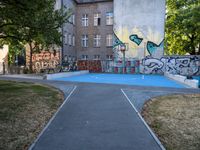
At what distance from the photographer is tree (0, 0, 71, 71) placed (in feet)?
39.9

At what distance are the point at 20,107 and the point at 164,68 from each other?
30.8 metres

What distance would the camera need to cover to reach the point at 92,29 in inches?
1770

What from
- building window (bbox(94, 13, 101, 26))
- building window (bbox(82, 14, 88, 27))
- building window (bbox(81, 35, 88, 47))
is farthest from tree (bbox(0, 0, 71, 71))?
building window (bbox(82, 14, 88, 27))

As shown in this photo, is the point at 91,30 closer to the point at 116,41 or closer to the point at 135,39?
the point at 116,41

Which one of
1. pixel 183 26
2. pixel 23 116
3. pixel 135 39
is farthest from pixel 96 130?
pixel 183 26

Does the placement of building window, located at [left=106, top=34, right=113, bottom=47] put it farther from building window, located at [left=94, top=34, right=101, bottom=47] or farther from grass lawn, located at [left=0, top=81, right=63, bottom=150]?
grass lawn, located at [left=0, top=81, right=63, bottom=150]

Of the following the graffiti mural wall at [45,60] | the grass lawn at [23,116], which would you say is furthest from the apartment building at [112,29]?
the grass lawn at [23,116]

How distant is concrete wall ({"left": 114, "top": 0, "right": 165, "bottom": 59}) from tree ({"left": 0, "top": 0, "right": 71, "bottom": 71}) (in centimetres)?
2313

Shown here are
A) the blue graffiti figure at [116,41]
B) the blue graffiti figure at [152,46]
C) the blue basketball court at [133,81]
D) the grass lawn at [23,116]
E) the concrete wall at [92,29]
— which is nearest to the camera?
the grass lawn at [23,116]

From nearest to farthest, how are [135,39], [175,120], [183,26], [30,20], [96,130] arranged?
[96,130] → [175,120] → [30,20] → [135,39] → [183,26]

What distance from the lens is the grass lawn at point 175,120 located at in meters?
7.48

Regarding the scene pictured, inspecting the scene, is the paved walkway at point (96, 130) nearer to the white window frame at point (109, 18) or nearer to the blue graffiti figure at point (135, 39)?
the blue graffiti figure at point (135, 39)

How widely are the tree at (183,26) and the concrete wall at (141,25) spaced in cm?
351

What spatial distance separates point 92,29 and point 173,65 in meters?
14.6
